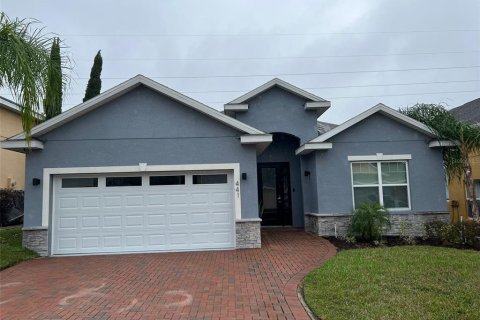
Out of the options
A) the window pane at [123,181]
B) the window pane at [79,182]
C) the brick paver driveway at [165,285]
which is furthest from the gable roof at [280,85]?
the brick paver driveway at [165,285]

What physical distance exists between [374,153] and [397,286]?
288 inches

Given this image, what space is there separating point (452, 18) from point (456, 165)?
26.5ft

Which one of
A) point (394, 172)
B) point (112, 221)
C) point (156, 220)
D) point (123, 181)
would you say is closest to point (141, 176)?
point (123, 181)

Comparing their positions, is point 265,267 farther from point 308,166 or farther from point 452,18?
point 452,18

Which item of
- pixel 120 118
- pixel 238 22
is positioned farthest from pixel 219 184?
pixel 238 22

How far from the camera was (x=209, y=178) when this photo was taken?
12.1 meters

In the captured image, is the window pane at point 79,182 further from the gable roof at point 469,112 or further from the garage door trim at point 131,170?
the gable roof at point 469,112

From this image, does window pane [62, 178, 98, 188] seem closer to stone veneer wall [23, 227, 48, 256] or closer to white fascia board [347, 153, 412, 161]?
stone veneer wall [23, 227, 48, 256]

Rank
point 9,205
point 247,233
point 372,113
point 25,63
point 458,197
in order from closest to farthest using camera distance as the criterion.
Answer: point 25,63
point 247,233
point 372,113
point 458,197
point 9,205

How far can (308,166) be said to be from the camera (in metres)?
14.9

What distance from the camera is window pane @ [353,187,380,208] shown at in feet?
44.3

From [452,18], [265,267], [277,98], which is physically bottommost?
[265,267]

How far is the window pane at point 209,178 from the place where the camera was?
12062 millimetres

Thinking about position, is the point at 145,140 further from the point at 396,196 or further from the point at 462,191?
the point at 462,191
